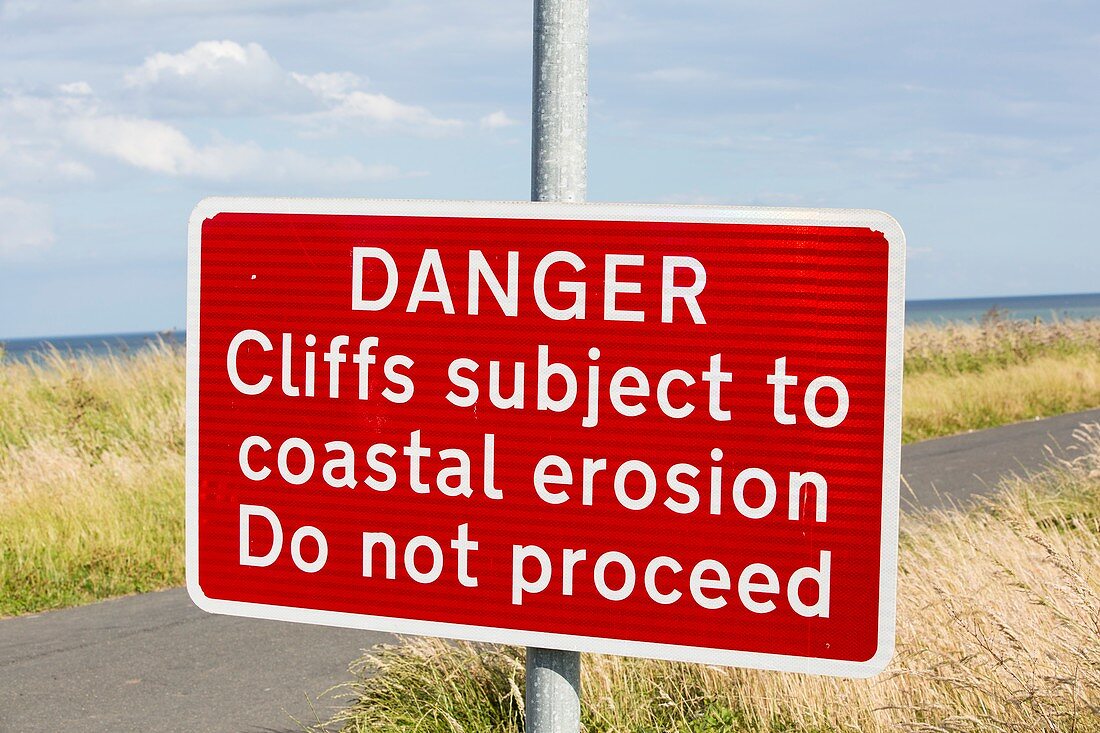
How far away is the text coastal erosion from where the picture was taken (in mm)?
2025

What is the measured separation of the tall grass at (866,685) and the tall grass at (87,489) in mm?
4545

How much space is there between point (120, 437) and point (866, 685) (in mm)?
10873

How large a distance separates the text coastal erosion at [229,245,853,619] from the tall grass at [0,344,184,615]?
6528 mm

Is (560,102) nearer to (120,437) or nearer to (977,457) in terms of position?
(120,437)

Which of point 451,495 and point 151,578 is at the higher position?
point 451,495

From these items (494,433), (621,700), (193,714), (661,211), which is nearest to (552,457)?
(494,433)

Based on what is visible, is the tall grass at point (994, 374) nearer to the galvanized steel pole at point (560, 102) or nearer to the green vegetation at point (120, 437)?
the green vegetation at point (120, 437)

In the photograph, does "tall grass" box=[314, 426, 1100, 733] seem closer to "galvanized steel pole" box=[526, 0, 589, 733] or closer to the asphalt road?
the asphalt road

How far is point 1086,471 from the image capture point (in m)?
9.29

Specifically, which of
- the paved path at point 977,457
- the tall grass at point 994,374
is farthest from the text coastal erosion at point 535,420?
the tall grass at point 994,374

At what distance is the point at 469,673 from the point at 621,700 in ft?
1.95

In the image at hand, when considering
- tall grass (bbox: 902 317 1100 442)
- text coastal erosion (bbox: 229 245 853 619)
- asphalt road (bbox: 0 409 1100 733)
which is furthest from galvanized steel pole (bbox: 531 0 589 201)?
tall grass (bbox: 902 317 1100 442)

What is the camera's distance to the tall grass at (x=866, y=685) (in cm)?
357

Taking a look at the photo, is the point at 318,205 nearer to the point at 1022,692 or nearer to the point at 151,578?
the point at 1022,692
